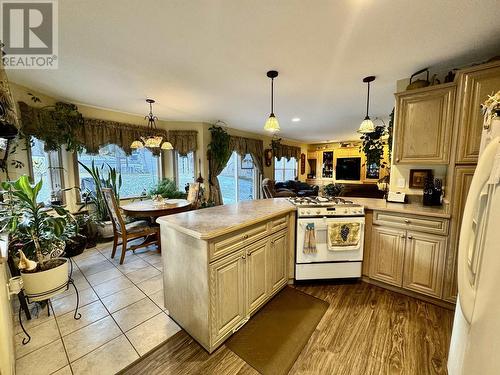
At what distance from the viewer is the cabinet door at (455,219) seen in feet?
6.18

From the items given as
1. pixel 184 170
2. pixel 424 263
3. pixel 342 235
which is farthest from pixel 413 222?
pixel 184 170

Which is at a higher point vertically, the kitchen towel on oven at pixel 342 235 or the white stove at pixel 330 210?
the white stove at pixel 330 210

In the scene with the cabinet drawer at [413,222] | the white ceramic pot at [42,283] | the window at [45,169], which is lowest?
the white ceramic pot at [42,283]

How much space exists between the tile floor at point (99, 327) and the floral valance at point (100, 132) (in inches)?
82.0

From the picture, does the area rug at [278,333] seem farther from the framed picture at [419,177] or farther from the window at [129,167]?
the window at [129,167]

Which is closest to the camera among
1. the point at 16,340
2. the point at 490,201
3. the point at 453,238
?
the point at 490,201

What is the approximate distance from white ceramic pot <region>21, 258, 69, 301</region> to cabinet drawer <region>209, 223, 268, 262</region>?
4.12 feet

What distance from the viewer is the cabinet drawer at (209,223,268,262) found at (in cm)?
148


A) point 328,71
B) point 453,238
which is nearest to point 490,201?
point 453,238

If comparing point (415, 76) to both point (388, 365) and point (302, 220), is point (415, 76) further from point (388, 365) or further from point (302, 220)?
point (388, 365)

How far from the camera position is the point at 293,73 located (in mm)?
2375

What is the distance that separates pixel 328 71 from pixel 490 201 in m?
2.02

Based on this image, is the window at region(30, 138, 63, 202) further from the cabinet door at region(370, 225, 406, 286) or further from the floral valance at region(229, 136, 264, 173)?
the cabinet door at region(370, 225, 406, 286)

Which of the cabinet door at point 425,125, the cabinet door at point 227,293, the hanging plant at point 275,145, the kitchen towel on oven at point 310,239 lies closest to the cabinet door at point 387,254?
the kitchen towel on oven at point 310,239
